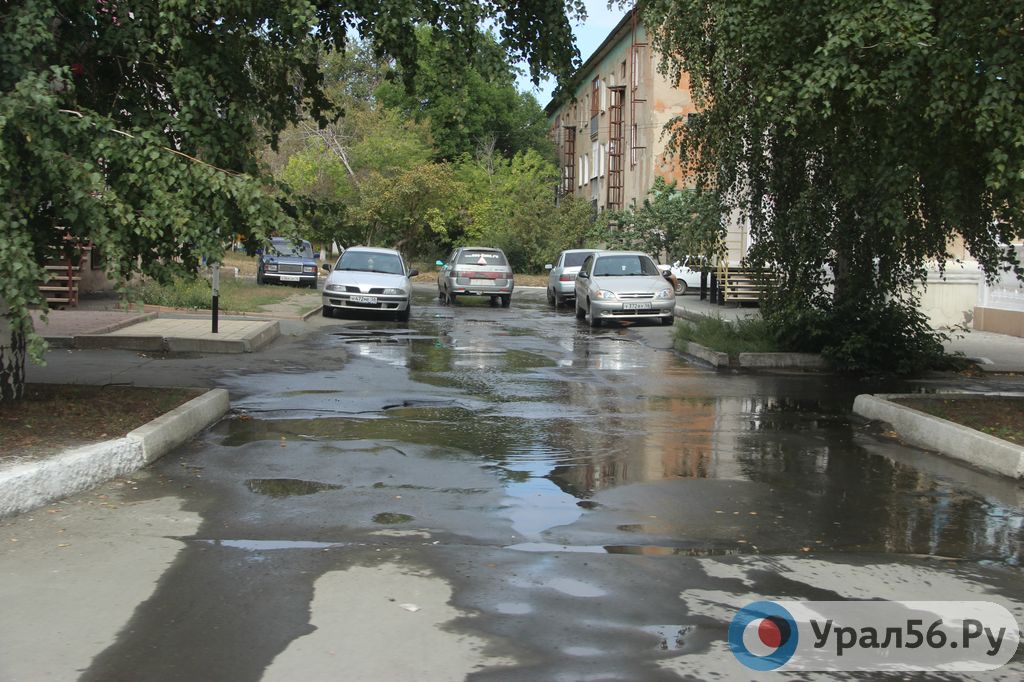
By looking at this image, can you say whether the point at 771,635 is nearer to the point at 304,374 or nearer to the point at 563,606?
the point at 563,606

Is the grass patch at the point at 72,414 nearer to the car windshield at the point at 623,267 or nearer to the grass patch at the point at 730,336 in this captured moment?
the grass patch at the point at 730,336

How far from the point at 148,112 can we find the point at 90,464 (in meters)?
3.29

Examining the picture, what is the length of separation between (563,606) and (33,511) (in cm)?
352

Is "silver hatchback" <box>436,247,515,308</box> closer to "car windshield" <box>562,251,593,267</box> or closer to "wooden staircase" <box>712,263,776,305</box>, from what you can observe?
"car windshield" <box>562,251,593,267</box>

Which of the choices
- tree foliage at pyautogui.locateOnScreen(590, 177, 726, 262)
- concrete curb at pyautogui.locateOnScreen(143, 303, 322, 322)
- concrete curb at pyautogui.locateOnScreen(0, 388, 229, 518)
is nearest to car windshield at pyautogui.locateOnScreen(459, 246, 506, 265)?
tree foliage at pyautogui.locateOnScreen(590, 177, 726, 262)

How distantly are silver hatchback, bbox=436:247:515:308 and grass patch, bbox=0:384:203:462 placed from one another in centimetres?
2080

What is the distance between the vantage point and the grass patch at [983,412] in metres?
8.66

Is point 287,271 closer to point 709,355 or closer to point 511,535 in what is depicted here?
point 709,355

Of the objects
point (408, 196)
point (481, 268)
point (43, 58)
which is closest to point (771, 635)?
point (43, 58)

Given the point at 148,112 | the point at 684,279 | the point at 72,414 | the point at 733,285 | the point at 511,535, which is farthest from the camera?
the point at 684,279

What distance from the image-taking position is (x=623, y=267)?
2427 cm

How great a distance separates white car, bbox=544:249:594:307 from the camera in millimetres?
30859

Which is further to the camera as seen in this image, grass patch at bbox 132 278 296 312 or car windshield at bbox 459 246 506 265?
car windshield at bbox 459 246 506 265

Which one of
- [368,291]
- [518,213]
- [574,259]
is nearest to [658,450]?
[368,291]
